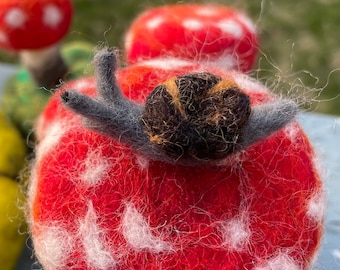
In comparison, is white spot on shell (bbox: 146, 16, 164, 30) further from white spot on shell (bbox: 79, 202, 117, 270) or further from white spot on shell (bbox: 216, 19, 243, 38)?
white spot on shell (bbox: 79, 202, 117, 270)

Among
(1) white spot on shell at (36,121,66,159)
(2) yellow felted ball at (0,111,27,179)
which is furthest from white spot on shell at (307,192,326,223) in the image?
(2) yellow felted ball at (0,111,27,179)

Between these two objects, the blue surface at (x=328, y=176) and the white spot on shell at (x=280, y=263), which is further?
the blue surface at (x=328, y=176)

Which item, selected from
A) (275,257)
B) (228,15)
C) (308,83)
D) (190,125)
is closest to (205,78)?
(190,125)

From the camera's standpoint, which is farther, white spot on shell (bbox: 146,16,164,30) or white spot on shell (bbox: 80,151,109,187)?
white spot on shell (bbox: 146,16,164,30)

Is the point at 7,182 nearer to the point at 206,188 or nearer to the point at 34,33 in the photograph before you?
the point at 34,33

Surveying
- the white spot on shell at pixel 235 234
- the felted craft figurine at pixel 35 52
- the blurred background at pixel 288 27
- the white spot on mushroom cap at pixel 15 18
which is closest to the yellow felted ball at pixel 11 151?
the felted craft figurine at pixel 35 52

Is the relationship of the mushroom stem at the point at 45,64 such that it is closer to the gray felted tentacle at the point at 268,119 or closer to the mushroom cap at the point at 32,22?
the mushroom cap at the point at 32,22

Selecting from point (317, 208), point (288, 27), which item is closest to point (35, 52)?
point (317, 208)
